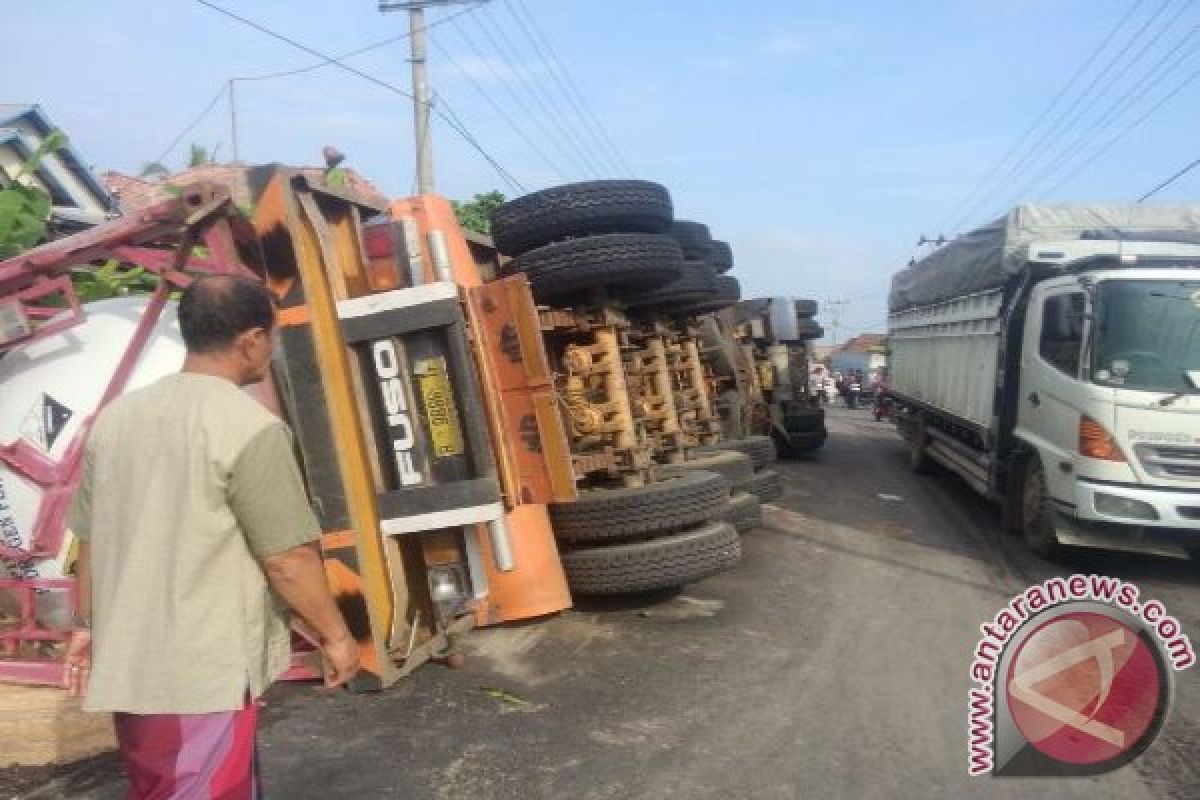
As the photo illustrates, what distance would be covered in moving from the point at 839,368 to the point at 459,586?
176 ft

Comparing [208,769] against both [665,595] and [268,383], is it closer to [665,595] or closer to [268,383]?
[268,383]

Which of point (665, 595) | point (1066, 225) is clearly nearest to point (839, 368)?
point (1066, 225)

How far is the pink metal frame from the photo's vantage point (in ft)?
12.3

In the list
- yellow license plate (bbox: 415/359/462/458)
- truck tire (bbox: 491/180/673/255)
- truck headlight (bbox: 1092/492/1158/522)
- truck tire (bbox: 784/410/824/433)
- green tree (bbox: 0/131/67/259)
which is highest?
green tree (bbox: 0/131/67/259)

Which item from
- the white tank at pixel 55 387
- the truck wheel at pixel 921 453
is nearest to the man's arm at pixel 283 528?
the white tank at pixel 55 387

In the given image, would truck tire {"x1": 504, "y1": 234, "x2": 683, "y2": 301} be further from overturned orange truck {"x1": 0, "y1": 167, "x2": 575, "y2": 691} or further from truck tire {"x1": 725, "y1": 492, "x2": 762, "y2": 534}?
truck tire {"x1": 725, "y1": 492, "x2": 762, "y2": 534}

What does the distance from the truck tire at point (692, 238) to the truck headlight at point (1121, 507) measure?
3703 millimetres

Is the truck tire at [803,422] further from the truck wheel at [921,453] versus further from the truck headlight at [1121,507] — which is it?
the truck headlight at [1121,507]

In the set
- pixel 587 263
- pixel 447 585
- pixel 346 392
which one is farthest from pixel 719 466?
pixel 346 392

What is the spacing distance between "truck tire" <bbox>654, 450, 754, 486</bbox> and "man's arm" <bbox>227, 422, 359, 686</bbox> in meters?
4.13

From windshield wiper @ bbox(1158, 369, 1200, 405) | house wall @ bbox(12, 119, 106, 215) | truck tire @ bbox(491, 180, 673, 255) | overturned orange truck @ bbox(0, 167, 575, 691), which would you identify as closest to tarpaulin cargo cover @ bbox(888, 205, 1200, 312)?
windshield wiper @ bbox(1158, 369, 1200, 405)

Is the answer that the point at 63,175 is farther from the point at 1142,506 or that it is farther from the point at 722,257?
the point at 1142,506

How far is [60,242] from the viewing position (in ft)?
13.0

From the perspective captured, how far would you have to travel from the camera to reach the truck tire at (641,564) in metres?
5.08
